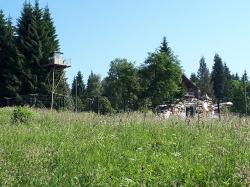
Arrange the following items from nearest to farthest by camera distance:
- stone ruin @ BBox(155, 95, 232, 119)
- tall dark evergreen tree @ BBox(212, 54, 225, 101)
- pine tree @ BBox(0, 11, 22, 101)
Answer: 1. stone ruin @ BBox(155, 95, 232, 119)
2. pine tree @ BBox(0, 11, 22, 101)
3. tall dark evergreen tree @ BBox(212, 54, 225, 101)

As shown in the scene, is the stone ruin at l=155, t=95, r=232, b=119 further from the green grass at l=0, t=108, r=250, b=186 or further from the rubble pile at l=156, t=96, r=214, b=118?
the green grass at l=0, t=108, r=250, b=186

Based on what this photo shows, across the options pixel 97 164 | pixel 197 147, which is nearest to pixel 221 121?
pixel 197 147

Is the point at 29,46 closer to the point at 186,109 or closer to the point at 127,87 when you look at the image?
the point at 127,87

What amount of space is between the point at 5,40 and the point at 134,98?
14851 mm

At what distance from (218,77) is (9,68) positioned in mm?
62595

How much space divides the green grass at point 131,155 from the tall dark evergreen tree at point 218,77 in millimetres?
85412

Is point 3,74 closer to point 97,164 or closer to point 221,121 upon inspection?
point 221,121

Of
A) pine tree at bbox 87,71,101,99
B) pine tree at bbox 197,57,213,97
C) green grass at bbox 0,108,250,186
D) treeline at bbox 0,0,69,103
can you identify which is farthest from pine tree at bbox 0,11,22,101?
pine tree at bbox 87,71,101,99

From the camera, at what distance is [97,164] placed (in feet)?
26.0

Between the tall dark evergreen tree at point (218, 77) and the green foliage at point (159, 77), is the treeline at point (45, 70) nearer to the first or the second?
the green foliage at point (159, 77)

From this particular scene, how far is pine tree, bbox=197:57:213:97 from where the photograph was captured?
92537 mm

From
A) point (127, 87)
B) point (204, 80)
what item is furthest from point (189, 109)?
point (204, 80)

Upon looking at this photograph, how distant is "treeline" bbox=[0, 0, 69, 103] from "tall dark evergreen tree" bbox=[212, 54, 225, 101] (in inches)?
2148

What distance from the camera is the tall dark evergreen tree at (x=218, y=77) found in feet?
319
